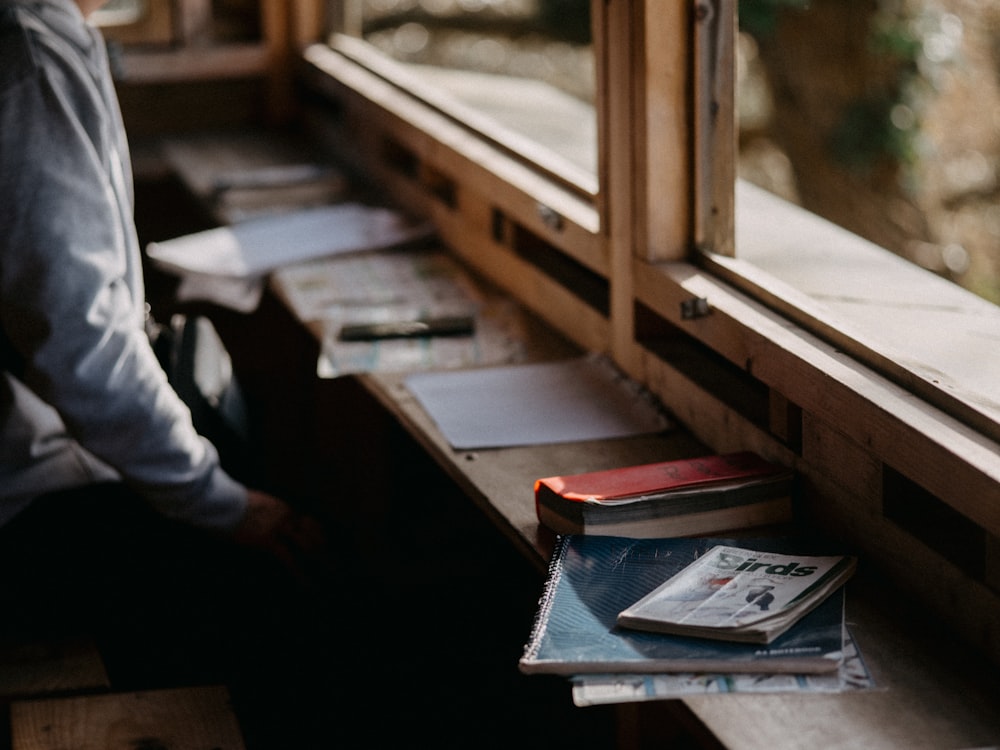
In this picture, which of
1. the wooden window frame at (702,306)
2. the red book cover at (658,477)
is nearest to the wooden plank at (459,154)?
the wooden window frame at (702,306)

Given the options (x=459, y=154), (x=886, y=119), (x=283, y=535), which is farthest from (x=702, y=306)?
(x=886, y=119)

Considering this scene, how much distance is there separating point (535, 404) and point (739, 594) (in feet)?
2.37

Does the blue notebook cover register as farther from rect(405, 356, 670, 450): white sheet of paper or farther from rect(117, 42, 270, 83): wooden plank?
rect(117, 42, 270, 83): wooden plank

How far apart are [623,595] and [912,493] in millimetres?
Result: 375

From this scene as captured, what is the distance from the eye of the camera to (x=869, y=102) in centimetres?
455

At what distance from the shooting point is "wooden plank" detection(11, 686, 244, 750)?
65.3 inches

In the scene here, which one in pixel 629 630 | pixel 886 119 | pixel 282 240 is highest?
pixel 886 119

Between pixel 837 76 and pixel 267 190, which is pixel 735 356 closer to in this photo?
pixel 267 190

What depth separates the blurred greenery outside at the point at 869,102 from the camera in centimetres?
380

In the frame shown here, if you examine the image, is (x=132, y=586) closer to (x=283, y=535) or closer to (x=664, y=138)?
(x=283, y=535)

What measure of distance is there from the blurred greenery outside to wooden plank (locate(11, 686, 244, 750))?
7.94 ft

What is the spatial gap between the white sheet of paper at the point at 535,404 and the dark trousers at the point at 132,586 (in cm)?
36

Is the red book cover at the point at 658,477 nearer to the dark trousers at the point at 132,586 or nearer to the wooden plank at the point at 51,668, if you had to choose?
the dark trousers at the point at 132,586

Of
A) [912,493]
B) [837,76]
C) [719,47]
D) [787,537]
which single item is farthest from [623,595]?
[837,76]
